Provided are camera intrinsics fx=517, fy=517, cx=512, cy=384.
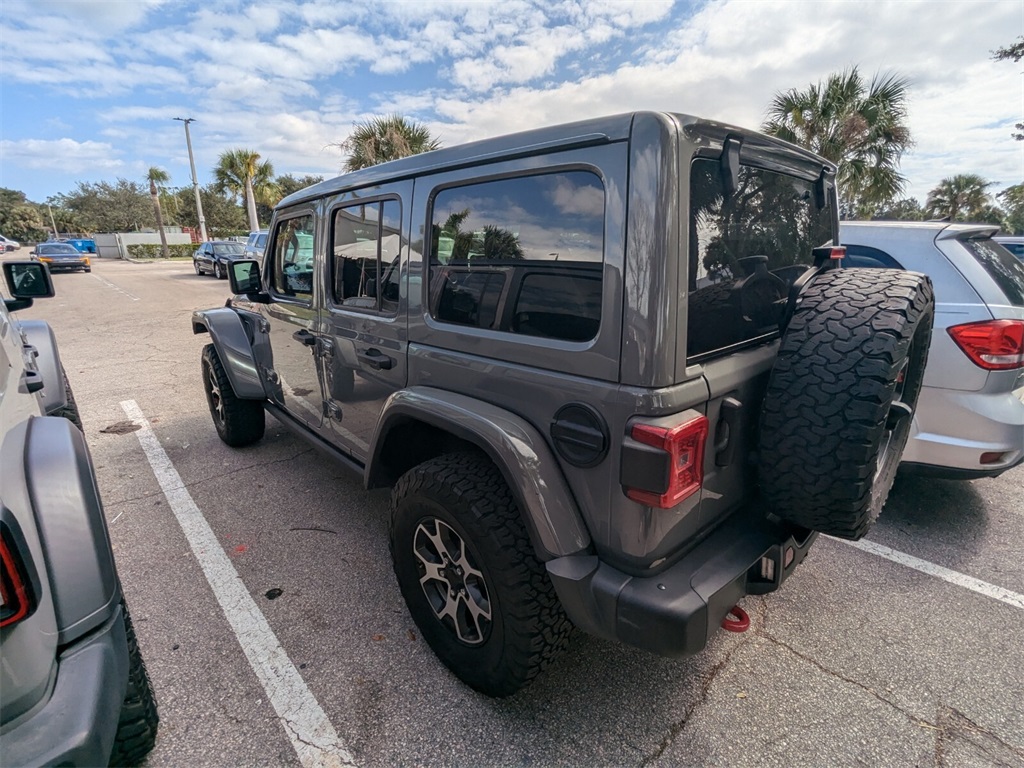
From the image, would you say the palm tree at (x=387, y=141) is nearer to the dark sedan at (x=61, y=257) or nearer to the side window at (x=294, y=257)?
the side window at (x=294, y=257)

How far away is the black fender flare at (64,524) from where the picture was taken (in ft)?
4.37

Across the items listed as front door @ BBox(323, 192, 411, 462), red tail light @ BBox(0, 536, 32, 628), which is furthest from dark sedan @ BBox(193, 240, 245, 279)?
red tail light @ BBox(0, 536, 32, 628)

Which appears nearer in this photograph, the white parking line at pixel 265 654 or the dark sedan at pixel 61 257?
the white parking line at pixel 265 654

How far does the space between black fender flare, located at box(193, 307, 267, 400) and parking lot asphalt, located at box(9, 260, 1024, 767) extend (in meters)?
0.78

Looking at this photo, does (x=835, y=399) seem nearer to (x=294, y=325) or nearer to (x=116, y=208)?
(x=294, y=325)

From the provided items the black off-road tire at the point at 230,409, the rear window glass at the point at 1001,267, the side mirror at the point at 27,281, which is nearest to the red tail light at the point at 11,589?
the side mirror at the point at 27,281

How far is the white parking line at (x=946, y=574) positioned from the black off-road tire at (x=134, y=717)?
11.4 feet

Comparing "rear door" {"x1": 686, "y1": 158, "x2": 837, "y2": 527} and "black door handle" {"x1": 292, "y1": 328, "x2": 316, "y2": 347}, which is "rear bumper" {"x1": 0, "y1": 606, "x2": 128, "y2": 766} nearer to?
"rear door" {"x1": 686, "y1": 158, "x2": 837, "y2": 527}

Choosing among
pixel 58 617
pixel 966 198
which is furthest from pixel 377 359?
pixel 966 198

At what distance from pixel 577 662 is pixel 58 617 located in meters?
1.82

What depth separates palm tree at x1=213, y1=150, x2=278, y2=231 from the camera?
32.8 metres

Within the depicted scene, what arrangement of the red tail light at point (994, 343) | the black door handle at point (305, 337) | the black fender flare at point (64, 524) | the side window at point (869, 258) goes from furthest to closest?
the side window at point (869, 258) → the black door handle at point (305, 337) → the red tail light at point (994, 343) → the black fender flare at point (64, 524)

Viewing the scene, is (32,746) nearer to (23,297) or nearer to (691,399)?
(691,399)

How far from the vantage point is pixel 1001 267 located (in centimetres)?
310
